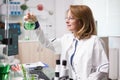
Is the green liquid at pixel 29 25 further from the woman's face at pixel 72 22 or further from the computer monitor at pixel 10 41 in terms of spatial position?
the woman's face at pixel 72 22

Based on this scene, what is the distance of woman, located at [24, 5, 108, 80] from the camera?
1.20 metres

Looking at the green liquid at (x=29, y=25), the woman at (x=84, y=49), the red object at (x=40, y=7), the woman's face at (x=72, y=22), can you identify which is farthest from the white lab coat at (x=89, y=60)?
the red object at (x=40, y=7)

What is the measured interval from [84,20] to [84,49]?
0.59ft

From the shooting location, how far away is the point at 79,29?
1297 millimetres

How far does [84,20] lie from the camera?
1.28 meters

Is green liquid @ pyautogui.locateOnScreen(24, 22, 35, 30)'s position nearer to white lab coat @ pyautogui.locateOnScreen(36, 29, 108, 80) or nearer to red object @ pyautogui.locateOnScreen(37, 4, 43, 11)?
white lab coat @ pyautogui.locateOnScreen(36, 29, 108, 80)

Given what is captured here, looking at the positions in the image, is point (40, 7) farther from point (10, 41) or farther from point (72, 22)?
point (10, 41)

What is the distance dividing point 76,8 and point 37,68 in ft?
1.75

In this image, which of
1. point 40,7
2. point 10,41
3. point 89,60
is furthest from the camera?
point 40,7

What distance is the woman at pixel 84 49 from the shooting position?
120cm

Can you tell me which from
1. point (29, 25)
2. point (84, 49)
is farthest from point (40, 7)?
point (84, 49)

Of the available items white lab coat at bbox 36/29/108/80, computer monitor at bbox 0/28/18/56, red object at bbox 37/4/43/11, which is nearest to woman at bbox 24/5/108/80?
white lab coat at bbox 36/29/108/80

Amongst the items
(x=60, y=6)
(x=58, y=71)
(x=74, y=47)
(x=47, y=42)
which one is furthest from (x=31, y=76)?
(x=60, y=6)

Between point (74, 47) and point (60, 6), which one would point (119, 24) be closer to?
point (60, 6)
